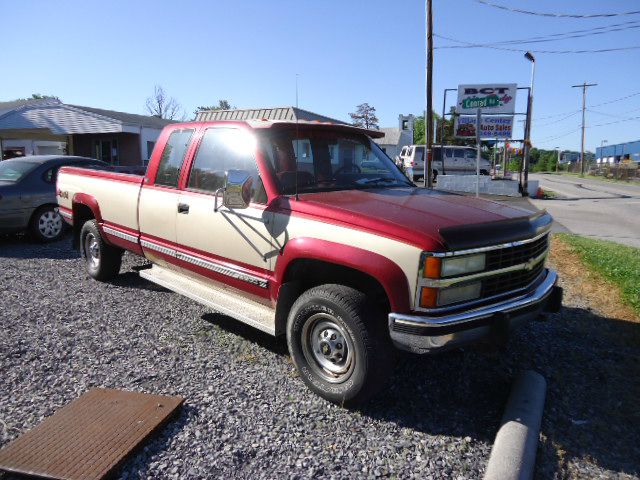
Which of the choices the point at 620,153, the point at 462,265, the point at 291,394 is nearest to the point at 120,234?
the point at 291,394

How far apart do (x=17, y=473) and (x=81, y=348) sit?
1724 millimetres

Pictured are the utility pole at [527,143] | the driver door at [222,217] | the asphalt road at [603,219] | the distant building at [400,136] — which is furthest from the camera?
the distant building at [400,136]

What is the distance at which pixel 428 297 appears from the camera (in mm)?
2951

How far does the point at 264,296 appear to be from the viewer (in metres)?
3.95

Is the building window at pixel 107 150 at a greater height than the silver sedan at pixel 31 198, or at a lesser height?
greater

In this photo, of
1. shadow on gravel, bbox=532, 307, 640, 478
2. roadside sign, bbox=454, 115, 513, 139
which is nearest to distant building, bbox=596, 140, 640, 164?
roadside sign, bbox=454, 115, 513, 139

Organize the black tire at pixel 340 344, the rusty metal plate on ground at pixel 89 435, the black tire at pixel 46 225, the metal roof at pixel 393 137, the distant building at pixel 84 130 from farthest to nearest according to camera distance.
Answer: the metal roof at pixel 393 137, the distant building at pixel 84 130, the black tire at pixel 46 225, the black tire at pixel 340 344, the rusty metal plate on ground at pixel 89 435

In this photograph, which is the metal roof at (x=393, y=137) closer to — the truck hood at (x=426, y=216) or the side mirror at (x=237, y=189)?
the truck hood at (x=426, y=216)

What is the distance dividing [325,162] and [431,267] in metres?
1.78

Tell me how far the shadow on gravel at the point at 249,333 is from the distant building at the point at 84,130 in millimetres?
22186

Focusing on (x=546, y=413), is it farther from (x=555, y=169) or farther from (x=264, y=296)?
(x=555, y=169)

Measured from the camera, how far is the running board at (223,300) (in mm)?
3887

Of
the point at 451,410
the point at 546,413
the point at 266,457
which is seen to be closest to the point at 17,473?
the point at 266,457

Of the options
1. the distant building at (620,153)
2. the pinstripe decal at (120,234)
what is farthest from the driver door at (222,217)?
the distant building at (620,153)
